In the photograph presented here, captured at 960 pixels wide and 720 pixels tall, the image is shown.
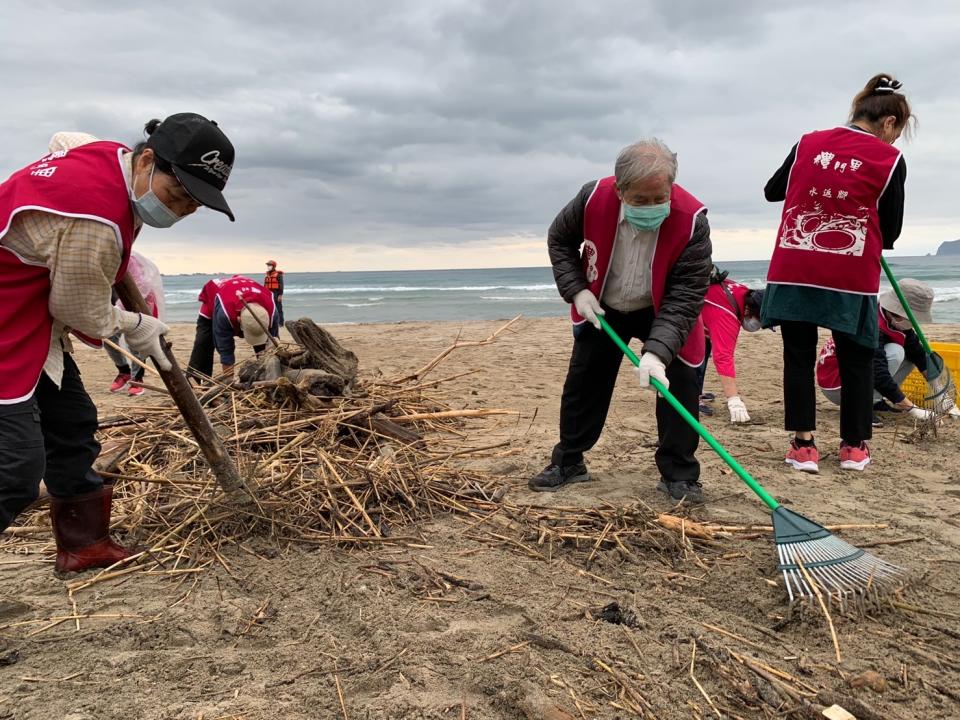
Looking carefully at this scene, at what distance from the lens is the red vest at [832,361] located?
4797mm

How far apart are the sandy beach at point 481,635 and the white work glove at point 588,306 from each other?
2.82 feet

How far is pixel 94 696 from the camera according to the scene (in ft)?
6.06

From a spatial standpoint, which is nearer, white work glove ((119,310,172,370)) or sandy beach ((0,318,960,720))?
sandy beach ((0,318,960,720))

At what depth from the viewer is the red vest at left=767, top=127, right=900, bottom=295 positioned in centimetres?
342

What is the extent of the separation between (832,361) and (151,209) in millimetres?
4583

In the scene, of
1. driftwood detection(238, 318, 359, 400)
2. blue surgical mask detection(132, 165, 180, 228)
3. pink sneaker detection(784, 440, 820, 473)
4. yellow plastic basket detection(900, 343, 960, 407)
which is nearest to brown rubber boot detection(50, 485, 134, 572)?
blue surgical mask detection(132, 165, 180, 228)

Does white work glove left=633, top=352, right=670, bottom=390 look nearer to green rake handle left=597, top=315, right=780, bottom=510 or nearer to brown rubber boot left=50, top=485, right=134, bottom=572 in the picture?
green rake handle left=597, top=315, right=780, bottom=510

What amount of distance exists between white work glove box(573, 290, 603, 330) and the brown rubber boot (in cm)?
215

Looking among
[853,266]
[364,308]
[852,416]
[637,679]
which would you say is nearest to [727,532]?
[637,679]

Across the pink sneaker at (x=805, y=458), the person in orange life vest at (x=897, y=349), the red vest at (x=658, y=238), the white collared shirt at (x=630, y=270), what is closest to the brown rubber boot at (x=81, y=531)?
the red vest at (x=658, y=238)

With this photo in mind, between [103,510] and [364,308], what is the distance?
2287cm

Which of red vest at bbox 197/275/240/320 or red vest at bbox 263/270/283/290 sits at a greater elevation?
red vest at bbox 263/270/283/290

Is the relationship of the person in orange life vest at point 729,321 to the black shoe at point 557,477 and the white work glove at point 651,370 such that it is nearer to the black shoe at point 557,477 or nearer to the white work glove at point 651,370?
the black shoe at point 557,477

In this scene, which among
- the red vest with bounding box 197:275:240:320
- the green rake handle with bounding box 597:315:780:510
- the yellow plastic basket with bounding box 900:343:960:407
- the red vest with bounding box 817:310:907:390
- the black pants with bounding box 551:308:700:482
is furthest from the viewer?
the red vest with bounding box 197:275:240:320
